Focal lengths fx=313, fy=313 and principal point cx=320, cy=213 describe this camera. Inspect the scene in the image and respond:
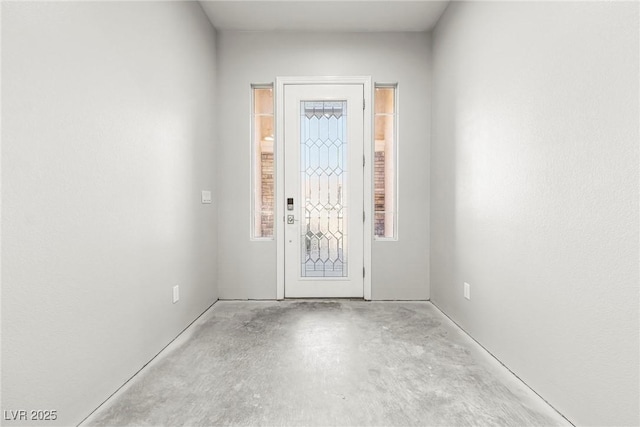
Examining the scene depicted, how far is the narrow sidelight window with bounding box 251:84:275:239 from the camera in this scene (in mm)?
3344

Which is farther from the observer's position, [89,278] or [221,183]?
[221,183]

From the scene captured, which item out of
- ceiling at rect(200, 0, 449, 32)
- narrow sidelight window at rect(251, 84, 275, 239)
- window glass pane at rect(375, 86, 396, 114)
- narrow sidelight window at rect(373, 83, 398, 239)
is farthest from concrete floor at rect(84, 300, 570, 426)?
ceiling at rect(200, 0, 449, 32)

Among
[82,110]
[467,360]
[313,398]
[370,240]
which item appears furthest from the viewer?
[370,240]

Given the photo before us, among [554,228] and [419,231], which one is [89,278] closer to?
[554,228]

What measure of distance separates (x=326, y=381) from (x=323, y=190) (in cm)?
195

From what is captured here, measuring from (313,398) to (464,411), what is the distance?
0.73 m

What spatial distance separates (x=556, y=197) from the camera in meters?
1.53

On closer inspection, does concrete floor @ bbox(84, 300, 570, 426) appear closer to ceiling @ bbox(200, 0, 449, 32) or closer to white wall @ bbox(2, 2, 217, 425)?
white wall @ bbox(2, 2, 217, 425)

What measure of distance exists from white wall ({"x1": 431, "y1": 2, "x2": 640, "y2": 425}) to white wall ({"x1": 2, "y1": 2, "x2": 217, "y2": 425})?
225 cm

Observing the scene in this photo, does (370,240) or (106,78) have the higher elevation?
(106,78)

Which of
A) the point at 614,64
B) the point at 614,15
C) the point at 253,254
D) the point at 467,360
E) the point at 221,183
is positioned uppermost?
the point at 614,15

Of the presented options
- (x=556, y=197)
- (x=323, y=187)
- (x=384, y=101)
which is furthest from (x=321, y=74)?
(x=556, y=197)

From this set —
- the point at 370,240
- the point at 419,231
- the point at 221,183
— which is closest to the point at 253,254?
the point at 221,183

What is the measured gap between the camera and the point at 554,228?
1.54m
